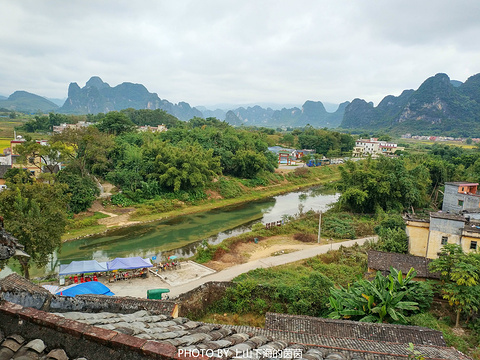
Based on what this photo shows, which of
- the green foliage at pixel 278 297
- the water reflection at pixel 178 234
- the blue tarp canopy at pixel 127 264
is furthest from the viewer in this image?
the water reflection at pixel 178 234

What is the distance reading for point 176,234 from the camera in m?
19.7

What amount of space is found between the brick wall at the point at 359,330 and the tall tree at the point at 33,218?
8.77 metres

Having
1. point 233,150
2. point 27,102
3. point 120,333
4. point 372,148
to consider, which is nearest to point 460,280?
point 120,333

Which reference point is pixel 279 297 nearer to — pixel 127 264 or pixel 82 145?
pixel 127 264

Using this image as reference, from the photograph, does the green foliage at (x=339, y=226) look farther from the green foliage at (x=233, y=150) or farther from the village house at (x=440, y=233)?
the green foliage at (x=233, y=150)

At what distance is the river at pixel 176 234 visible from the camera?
16.5 meters

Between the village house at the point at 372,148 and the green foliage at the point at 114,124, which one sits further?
the village house at the point at 372,148

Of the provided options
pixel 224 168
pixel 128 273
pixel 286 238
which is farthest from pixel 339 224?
pixel 224 168

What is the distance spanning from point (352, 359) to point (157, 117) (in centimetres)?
6635

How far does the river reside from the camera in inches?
650

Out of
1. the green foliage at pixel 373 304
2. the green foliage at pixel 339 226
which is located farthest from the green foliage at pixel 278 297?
the green foliage at pixel 339 226

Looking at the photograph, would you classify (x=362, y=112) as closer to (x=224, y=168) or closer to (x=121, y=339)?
(x=224, y=168)

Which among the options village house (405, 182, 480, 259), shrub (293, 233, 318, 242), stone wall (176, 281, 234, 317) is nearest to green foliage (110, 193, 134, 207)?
shrub (293, 233, 318, 242)

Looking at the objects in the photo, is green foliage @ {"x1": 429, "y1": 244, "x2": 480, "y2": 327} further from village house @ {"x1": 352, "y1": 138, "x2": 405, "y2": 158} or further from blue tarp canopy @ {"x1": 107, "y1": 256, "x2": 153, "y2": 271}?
village house @ {"x1": 352, "y1": 138, "x2": 405, "y2": 158}
